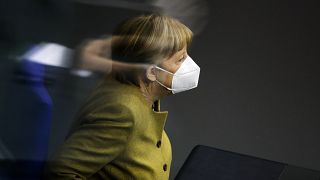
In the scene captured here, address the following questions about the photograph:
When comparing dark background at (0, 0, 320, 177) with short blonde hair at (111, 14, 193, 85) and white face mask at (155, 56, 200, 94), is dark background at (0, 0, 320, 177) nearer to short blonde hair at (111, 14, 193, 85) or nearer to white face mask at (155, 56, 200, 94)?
white face mask at (155, 56, 200, 94)

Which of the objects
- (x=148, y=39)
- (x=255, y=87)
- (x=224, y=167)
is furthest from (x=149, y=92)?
(x=255, y=87)

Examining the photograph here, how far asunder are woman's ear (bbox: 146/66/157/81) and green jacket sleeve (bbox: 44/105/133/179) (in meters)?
0.17

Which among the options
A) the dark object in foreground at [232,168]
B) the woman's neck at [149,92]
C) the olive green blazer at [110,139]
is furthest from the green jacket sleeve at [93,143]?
the dark object in foreground at [232,168]

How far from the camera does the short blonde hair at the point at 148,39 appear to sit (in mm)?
1668

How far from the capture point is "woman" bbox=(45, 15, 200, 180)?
5.20 feet

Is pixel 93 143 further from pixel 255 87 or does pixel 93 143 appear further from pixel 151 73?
pixel 255 87

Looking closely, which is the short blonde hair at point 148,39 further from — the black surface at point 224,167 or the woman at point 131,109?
the black surface at point 224,167

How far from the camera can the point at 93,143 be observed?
1.58 metres

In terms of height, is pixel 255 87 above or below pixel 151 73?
below

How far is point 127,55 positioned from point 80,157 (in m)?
0.32

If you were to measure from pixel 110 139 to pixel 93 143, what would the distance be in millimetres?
48

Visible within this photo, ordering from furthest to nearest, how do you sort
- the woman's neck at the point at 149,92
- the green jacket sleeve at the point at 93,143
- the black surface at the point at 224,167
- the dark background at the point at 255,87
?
the dark background at the point at 255,87, the black surface at the point at 224,167, the woman's neck at the point at 149,92, the green jacket sleeve at the point at 93,143

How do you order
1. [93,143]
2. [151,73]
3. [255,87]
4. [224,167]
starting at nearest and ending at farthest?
1. [93,143]
2. [151,73]
3. [224,167]
4. [255,87]

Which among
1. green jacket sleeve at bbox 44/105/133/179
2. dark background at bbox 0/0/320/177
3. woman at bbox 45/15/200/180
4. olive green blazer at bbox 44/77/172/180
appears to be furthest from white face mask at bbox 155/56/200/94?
dark background at bbox 0/0/320/177
